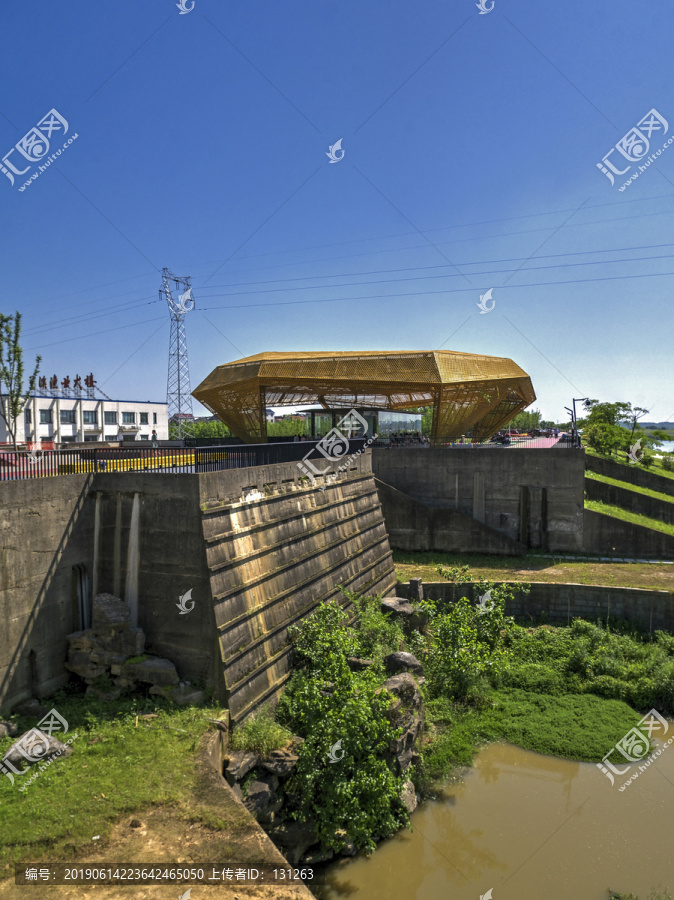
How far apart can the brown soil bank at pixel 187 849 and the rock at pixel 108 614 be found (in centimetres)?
371

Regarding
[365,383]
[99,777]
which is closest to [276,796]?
[99,777]

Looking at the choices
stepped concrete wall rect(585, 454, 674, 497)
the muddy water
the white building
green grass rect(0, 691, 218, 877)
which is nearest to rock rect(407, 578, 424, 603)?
the muddy water

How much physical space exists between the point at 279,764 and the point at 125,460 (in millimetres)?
7261

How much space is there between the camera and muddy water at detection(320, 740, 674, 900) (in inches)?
342

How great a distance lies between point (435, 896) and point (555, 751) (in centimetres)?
503

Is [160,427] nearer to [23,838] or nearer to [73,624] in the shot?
[73,624]

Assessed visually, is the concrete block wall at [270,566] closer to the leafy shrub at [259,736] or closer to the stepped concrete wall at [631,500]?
the leafy shrub at [259,736]

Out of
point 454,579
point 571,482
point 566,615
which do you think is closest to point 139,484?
point 454,579

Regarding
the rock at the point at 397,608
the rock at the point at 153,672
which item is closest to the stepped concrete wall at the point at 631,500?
the rock at the point at 397,608

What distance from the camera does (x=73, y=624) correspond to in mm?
10547

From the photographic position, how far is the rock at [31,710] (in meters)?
9.07

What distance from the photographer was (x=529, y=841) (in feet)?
31.8

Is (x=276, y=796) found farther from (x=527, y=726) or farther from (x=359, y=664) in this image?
(x=527, y=726)

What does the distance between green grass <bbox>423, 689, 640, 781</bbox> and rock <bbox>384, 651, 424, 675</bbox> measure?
55.0 inches
